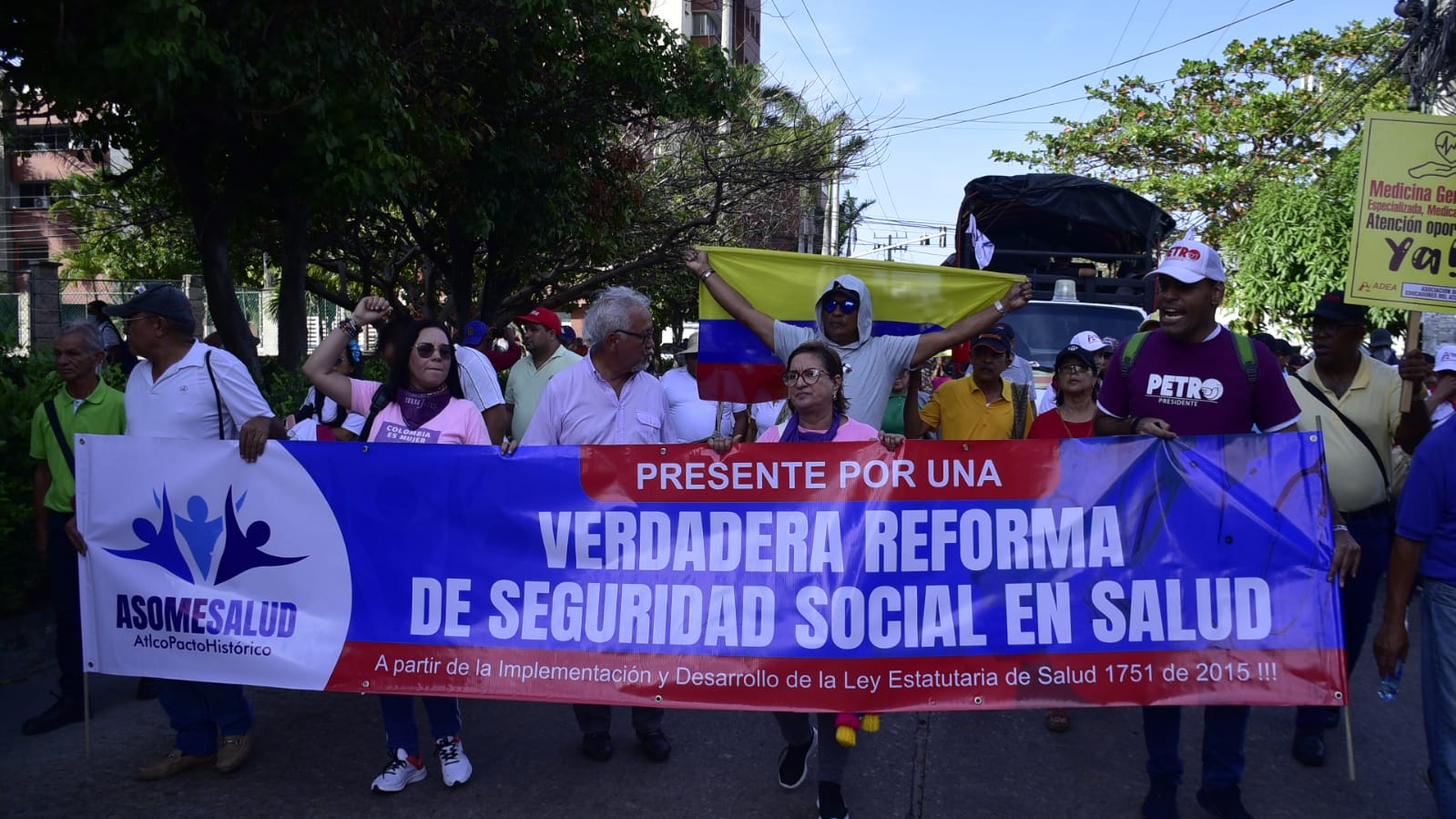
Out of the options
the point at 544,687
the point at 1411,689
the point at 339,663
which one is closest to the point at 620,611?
the point at 544,687

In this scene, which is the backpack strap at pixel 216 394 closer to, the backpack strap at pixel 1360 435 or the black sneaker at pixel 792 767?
the black sneaker at pixel 792 767

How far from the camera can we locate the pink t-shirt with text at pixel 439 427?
462 centimetres

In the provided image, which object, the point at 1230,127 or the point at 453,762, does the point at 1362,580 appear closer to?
the point at 453,762

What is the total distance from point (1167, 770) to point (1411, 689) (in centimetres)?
289

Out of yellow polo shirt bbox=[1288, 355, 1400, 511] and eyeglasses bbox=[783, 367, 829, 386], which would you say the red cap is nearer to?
eyeglasses bbox=[783, 367, 829, 386]

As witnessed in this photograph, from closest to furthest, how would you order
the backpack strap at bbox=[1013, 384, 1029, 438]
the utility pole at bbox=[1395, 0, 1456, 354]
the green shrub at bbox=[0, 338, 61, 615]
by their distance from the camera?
the green shrub at bbox=[0, 338, 61, 615], the backpack strap at bbox=[1013, 384, 1029, 438], the utility pole at bbox=[1395, 0, 1456, 354]

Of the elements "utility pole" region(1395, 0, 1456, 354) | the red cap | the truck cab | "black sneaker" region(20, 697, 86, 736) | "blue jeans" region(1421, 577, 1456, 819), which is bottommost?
"black sneaker" region(20, 697, 86, 736)

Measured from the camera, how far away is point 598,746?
16.1 ft

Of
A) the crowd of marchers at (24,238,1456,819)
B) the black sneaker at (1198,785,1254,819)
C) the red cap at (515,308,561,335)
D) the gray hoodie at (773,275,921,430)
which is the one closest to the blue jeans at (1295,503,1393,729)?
the crowd of marchers at (24,238,1456,819)

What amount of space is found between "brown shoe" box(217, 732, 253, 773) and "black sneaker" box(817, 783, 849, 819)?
2.33 metres

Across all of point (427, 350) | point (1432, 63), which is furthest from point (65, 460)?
point (1432, 63)

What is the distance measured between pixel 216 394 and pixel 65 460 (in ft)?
3.48

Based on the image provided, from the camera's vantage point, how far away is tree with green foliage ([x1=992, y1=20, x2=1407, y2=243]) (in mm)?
25594

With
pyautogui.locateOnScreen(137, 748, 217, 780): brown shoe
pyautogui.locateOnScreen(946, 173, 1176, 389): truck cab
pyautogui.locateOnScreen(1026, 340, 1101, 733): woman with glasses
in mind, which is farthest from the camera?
pyautogui.locateOnScreen(946, 173, 1176, 389): truck cab
